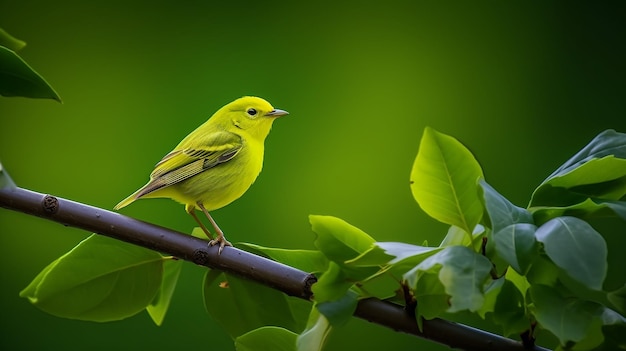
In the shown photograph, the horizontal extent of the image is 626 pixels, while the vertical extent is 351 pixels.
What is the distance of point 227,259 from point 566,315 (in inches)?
11.0

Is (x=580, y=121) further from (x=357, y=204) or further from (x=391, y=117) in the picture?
(x=357, y=204)

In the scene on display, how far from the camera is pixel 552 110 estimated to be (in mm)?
2318

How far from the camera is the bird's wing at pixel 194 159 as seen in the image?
46.1 inches

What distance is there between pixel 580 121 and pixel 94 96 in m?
1.34

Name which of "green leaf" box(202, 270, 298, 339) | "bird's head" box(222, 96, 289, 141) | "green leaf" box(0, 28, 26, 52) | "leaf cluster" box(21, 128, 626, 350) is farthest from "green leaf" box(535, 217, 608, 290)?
"bird's head" box(222, 96, 289, 141)

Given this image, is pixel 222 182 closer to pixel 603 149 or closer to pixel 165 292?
pixel 165 292

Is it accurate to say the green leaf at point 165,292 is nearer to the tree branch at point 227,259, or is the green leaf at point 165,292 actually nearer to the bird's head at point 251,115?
the tree branch at point 227,259

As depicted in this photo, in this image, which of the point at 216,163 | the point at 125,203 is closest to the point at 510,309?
the point at 125,203

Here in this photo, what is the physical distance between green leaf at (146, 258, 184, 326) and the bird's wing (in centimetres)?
32

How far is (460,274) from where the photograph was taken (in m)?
0.55

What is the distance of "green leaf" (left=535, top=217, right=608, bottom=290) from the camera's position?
51 cm

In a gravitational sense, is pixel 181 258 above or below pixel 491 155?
above

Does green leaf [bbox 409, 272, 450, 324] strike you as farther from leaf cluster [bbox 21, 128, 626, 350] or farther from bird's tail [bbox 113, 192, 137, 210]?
bird's tail [bbox 113, 192, 137, 210]

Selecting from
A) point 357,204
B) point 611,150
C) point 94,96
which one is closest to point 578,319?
point 611,150
